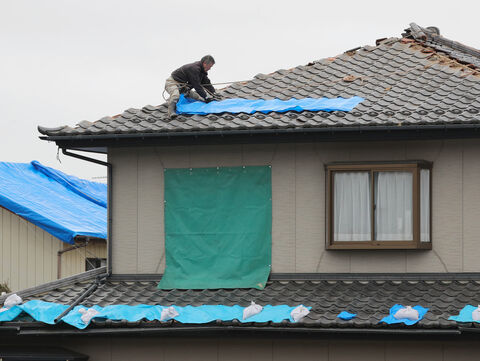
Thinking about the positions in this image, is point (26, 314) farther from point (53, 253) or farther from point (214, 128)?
point (53, 253)

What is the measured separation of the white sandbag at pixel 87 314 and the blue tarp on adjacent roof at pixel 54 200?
8425 millimetres

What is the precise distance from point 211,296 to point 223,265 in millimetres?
796

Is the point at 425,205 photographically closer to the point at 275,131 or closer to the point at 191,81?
the point at 275,131

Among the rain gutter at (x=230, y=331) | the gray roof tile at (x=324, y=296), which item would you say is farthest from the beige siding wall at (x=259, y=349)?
the gray roof tile at (x=324, y=296)

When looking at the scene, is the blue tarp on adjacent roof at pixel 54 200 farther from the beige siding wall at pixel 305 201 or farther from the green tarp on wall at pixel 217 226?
the green tarp on wall at pixel 217 226

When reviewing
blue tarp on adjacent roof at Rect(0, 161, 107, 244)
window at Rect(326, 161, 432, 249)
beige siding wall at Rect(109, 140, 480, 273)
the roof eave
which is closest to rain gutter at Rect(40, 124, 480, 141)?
the roof eave

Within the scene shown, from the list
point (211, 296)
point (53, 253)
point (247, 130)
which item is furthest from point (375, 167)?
point (53, 253)

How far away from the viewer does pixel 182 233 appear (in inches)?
680

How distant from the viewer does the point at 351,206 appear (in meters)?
16.7

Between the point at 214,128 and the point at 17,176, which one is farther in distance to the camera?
the point at 17,176

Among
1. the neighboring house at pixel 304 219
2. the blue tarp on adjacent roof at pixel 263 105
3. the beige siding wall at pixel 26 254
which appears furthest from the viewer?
the beige siding wall at pixel 26 254

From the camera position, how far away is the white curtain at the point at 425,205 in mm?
16516

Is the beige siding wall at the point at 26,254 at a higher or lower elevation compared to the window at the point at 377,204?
lower

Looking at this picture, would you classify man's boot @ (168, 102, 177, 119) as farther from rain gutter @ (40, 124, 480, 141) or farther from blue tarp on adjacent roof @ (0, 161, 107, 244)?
blue tarp on adjacent roof @ (0, 161, 107, 244)
